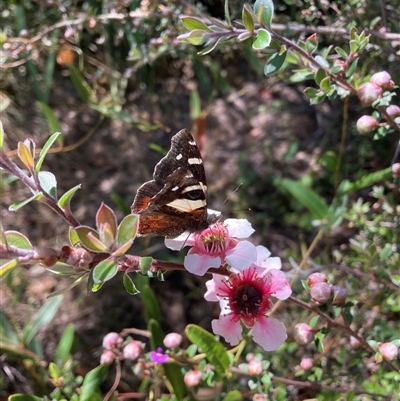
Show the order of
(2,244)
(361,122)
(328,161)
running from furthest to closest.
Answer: (328,161) → (361,122) → (2,244)

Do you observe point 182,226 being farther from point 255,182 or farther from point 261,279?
point 255,182

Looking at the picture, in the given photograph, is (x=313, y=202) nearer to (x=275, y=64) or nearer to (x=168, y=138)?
(x=275, y=64)

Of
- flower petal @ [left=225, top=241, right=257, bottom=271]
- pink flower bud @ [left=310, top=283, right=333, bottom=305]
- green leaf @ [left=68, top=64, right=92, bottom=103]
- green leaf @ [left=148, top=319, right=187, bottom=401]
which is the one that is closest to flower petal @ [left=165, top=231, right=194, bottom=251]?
flower petal @ [left=225, top=241, right=257, bottom=271]

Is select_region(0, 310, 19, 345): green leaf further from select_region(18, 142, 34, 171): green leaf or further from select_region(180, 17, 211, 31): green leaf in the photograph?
select_region(180, 17, 211, 31): green leaf

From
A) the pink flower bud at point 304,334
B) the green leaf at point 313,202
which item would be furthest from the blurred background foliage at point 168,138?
the pink flower bud at point 304,334

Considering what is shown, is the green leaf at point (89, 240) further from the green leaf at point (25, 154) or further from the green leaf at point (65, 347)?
the green leaf at point (65, 347)

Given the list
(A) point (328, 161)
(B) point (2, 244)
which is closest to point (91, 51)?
(A) point (328, 161)

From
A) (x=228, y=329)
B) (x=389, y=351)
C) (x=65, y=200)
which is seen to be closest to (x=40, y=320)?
(x=228, y=329)
